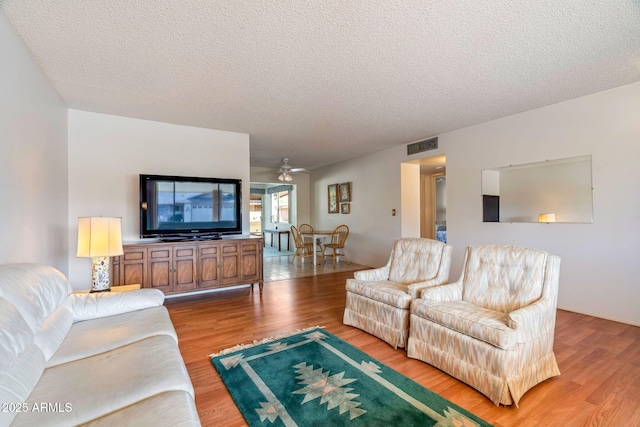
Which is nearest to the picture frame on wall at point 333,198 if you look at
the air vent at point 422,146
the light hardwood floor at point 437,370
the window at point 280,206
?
the window at point 280,206

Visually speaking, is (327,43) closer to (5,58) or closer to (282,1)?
Answer: (282,1)

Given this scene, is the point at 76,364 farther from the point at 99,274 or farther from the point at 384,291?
the point at 384,291

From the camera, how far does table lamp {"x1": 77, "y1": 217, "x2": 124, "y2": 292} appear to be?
2.56m

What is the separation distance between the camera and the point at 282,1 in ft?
5.78

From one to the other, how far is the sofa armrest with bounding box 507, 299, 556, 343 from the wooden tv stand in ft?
10.8

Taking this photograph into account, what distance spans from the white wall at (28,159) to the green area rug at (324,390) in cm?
176

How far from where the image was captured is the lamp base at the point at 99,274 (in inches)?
105

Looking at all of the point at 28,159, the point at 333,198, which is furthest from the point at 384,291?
the point at 333,198

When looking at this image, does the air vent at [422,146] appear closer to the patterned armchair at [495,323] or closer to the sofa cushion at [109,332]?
the patterned armchair at [495,323]

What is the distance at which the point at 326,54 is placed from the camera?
7.70 ft

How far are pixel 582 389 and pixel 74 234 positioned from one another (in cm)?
520

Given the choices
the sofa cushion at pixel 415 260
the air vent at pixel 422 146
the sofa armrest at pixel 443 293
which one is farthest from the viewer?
the air vent at pixel 422 146

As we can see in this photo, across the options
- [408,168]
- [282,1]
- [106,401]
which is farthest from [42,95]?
[408,168]

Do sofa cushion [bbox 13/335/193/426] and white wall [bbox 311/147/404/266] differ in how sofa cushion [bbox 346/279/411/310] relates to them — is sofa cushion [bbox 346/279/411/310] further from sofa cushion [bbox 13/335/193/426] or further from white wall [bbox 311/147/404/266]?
white wall [bbox 311/147/404/266]
